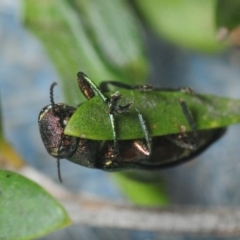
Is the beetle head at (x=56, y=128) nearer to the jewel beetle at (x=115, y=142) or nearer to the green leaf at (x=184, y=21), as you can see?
the jewel beetle at (x=115, y=142)

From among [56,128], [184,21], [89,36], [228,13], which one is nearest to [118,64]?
[89,36]

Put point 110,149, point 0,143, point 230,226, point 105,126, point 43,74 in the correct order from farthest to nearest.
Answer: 1. point 43,74
2. point 0,143
3. point 230,226
4. point 110,149
5. point 105,126

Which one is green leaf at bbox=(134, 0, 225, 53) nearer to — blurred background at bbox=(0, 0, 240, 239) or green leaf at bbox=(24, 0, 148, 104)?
blurred background at bbox=(0, 0, 240, 239)

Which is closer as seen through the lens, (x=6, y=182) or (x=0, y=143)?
(x=6, y=182)

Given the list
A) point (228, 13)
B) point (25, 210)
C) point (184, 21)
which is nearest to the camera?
point (25, 210)

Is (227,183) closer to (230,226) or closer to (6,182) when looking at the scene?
(230,226)

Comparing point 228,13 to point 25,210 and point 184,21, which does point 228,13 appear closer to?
point 25,210

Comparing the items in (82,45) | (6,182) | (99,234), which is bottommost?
(99,234)

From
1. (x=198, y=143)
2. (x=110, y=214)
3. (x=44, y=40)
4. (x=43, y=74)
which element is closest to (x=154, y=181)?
(x=110, y=214)
